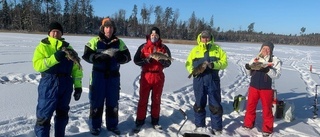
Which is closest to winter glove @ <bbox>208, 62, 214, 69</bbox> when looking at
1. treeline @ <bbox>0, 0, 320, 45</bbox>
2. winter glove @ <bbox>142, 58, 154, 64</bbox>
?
winter glove @ <bbox>142, 58, 154, 64</bbox>

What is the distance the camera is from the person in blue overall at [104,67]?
4715mm

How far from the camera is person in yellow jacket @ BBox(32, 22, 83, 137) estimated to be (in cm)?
398

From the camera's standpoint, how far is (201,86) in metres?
5.29

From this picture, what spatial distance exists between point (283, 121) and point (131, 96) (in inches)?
145

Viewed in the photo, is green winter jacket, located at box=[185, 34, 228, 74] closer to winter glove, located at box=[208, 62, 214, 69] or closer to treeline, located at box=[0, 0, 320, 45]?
winter glove, located at box=[208, 62, 214, 69]

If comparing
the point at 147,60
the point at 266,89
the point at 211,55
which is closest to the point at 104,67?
the point at 147,60

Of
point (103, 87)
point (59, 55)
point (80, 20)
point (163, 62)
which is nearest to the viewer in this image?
point (59, 55)

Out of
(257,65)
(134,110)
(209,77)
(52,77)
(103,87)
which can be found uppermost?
(257,65)

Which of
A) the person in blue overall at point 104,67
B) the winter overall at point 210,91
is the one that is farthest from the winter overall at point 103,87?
the winter overall at point 210,91

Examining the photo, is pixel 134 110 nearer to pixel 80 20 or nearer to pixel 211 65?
pixel 211 65

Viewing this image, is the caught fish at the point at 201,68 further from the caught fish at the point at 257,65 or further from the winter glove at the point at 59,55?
the winter glove at the point at 59,55

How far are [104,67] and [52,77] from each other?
0.93m

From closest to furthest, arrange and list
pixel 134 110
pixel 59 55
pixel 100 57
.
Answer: pixel 59 55, pixel 100 57, pixel 134 110

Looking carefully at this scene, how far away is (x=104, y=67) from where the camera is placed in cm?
477
